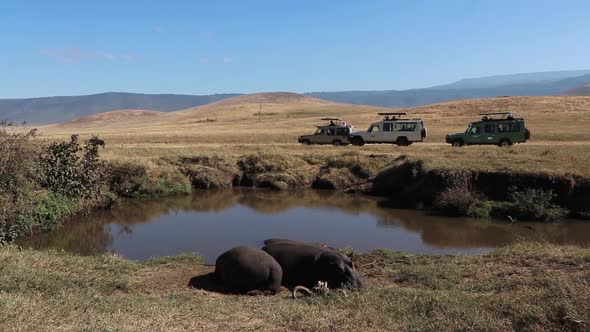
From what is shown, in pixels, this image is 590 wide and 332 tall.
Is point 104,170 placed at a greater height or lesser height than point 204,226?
greater

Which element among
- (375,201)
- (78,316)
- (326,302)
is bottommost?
(375,201)

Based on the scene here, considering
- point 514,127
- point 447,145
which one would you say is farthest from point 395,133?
point 514,127

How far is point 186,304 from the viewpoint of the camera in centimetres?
844

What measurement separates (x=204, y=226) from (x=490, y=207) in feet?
37.0

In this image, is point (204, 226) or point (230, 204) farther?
point (230, 204)

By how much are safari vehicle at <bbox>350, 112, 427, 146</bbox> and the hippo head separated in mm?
27120

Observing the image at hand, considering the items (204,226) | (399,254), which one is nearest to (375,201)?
(204,226)

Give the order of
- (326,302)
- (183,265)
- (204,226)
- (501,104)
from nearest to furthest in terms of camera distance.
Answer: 1. (326,302)
2. (183,265)
3. (204,226)
4. (501,104)

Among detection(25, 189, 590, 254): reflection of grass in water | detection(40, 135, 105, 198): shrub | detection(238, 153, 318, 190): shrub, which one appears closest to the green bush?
detection(25, 189, 590, 254): reflection of grass in water

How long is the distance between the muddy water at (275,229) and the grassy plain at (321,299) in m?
3.94

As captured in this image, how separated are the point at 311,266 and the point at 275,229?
8118mm

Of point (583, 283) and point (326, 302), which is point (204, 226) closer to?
point (326, 302)

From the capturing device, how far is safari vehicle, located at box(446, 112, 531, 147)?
110 feet

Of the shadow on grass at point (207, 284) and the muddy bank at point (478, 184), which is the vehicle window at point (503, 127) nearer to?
the muddy bank at point (478, 184)
